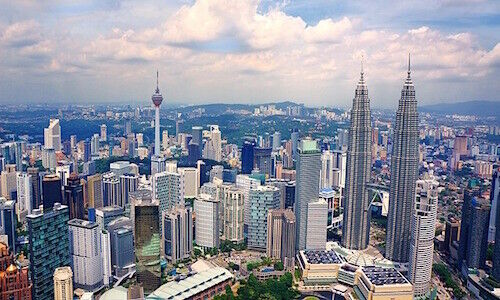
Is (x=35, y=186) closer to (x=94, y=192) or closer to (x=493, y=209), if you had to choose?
(x=94, y=192)

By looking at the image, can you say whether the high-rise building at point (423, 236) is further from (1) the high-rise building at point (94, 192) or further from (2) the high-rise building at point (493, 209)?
(1) the high-rise building at point (94, 192)

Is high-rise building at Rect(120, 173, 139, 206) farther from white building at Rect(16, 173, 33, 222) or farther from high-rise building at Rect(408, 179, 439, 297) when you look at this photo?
high-rise building at Rect(408, 179, 439, 297)

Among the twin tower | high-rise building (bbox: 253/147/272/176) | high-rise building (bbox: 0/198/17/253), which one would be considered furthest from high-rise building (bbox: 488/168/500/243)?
high-rise building (bbox: 0/198/17/253)

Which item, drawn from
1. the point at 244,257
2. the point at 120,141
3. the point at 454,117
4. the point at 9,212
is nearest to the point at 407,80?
the point at 454,117

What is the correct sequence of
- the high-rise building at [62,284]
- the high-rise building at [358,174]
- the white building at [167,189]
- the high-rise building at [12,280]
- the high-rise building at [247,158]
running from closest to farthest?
the high-rise building at [12,280] < the high-rise building at [62,284] < the high-rise building at [358,174] < the white building at [167,189] < the high-rise building at [247,158]

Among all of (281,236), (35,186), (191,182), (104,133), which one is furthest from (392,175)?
(104,133)

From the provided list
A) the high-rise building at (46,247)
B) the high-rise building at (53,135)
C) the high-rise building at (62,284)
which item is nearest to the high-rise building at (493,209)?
the high-rise building at (62,284)
